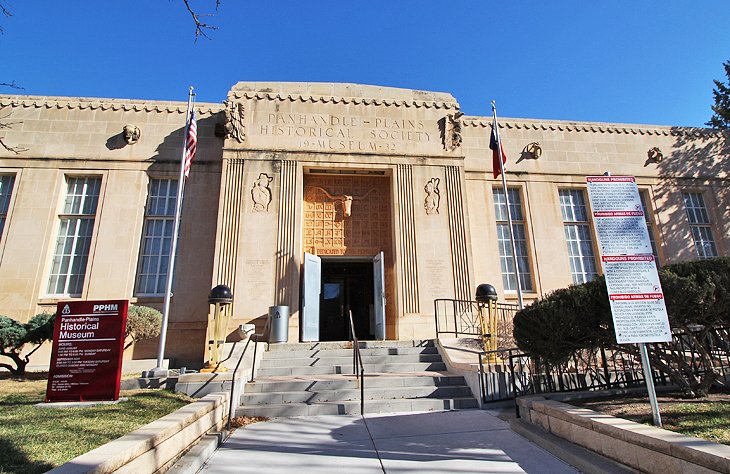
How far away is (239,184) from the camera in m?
12.8

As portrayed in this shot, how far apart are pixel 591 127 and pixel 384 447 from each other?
15.6 meters

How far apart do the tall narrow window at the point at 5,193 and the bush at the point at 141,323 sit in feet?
21.1

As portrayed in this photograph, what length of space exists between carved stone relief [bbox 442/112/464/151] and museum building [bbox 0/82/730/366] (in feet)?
0.16

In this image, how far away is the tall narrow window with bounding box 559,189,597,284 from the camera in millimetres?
14547

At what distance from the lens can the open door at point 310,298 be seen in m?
11.9

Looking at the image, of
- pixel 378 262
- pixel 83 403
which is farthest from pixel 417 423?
pixel 378 262

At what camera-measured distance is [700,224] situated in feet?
51.3

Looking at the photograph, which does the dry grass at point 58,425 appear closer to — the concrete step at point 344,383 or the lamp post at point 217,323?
the lamp post at point 217,323

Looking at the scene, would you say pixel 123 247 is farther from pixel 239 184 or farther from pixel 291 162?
pixel 291 162

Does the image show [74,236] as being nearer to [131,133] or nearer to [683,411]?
[131,133]

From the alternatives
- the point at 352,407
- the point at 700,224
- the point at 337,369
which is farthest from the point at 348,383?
the point at 700,224

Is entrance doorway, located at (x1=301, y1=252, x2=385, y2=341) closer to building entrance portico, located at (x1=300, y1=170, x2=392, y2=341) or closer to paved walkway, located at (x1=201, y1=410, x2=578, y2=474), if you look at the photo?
building entrance portico, located at (x1=300, y1=170, x2=392, y2=341)

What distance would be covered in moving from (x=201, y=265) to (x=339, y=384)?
7017 mm

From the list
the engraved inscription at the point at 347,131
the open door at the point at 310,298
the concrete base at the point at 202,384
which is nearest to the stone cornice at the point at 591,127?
the engraved inscription at the point at 347,131
